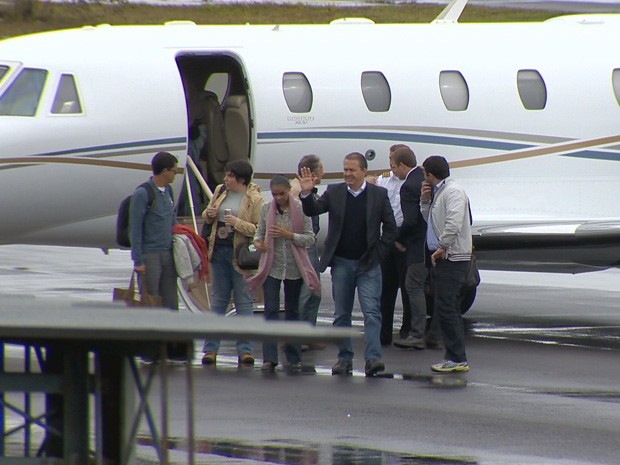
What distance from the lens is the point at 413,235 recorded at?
42.9 feet

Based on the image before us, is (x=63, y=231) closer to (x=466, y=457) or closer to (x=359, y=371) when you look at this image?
(x=359, y=371)

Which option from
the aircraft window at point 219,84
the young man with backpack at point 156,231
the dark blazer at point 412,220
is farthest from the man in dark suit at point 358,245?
the aircraft window at point 219,84

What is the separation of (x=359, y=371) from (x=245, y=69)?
13.0 ft

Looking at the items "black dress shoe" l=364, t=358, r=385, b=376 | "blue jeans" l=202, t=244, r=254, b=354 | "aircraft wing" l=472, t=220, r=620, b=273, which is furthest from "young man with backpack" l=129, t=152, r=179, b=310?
"aircraft wing" l=472, t=220, r=620, b=273

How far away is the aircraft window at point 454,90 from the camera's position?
15305mm

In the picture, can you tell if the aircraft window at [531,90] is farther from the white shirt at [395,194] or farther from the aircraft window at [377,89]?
the white shirt at [395,194]

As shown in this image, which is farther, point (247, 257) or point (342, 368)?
point (247, 257)

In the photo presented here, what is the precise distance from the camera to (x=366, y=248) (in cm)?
1170

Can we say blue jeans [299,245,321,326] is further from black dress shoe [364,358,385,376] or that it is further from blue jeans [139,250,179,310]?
blue jeans [139,250,179,310]

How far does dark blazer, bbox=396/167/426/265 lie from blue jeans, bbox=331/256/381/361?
129 centimetres

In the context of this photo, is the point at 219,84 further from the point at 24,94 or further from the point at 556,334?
the point at 556,334

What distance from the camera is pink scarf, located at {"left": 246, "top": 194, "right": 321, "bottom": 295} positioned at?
471 inches

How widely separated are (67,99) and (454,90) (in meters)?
4.05

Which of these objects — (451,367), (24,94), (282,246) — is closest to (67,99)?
(24,94)
